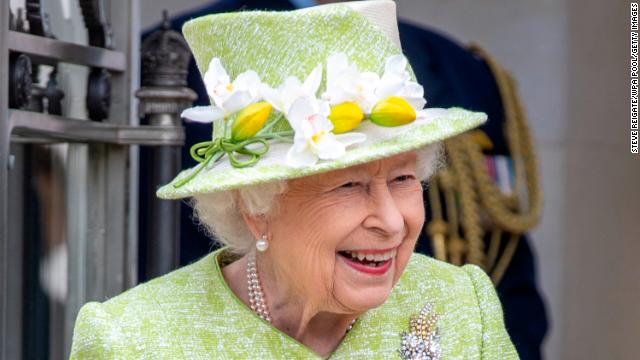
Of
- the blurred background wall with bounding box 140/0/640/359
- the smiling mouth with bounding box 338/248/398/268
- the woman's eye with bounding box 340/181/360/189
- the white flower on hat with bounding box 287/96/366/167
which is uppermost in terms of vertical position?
the white flower on hat with bounding box 287/96/366/167

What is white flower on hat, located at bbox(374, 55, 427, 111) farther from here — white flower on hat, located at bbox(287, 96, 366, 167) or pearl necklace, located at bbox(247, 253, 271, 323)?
pearl necklace, located at bbox(247, 253, 271, 323)

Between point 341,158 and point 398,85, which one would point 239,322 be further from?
point 398,85

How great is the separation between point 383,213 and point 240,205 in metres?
0.31

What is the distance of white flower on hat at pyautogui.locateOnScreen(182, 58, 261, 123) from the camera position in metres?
3.09

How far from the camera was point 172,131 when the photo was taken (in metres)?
4.16

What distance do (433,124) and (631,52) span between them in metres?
3.32

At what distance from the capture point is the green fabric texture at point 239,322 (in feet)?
10.4

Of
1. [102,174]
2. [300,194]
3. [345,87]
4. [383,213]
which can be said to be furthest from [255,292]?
[102,174]

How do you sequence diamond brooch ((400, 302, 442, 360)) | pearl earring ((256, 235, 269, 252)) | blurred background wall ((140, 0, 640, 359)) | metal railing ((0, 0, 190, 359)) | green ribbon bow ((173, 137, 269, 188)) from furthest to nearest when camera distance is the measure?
1. blurred background wall ((140, 0, 640, 359))
2. metal railing ((0, 0, 190, 359))
3. diamond brooch ((400, 302, 442, 360))
4. pearl earring ((256, 235, 269, 252))
5. green ribbon bow ((173, 137, 269, 188))

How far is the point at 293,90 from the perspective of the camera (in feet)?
10.0

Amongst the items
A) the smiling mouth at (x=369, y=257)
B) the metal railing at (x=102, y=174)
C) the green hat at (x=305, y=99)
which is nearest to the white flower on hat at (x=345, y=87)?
the green hat at (x=305, y=99)

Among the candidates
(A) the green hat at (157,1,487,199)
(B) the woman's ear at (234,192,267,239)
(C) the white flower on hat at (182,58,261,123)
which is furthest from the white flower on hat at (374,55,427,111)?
(B) the woman's ear at (234,192,267,239)

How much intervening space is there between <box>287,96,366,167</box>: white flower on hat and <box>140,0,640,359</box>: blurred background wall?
354 cm

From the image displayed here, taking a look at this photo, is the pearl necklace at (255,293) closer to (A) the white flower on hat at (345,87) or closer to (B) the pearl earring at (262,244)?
(B) the pearl earring at (262,244)
